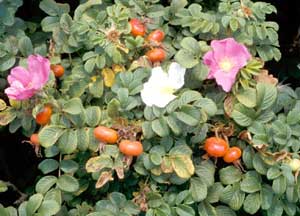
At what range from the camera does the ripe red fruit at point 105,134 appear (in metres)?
1.47

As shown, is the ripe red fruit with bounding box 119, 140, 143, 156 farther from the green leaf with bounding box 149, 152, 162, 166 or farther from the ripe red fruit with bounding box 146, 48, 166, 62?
the ripe red fruit with bounding box 146, 48, 166, 62

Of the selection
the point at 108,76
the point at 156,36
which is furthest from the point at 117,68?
the point at 156,36

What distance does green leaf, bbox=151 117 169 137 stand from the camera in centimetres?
148

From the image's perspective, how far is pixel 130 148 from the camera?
146 cm

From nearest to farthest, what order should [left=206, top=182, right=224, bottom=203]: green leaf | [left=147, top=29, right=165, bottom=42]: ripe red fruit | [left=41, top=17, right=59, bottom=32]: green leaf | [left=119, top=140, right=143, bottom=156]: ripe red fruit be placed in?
[left=119, top=140, right=143, bottom=156]: ripe red fruit, [left=206, top=182, right=224, bottom=203]: green leaf, [left=147, top=29, right=165, bottom=42]: ripe red fruit, [left=41, top=17, right=59, bottom=32]: green leaf

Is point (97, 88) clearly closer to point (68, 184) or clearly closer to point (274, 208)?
point (68, 184)

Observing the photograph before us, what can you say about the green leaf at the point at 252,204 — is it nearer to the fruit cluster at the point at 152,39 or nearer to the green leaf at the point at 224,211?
the green leaf at the point at 224,211

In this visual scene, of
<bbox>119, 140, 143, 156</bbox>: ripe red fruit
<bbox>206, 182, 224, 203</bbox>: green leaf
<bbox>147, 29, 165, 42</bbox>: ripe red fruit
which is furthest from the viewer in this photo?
<bbox>147, 29, 165, 42</bbox>: ripe red fruit

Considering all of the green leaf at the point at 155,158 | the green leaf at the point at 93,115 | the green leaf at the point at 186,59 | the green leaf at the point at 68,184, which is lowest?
the green leaf at the point at 68,184

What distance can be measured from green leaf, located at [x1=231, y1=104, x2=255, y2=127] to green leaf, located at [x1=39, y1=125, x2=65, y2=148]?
0.41 metres

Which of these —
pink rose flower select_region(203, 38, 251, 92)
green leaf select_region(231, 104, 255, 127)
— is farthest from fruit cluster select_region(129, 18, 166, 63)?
green leaf select_region(231, 104, 255, 127)

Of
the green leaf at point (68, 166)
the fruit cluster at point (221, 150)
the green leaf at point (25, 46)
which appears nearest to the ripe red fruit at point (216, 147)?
the fruit cluster at point (221, 150)

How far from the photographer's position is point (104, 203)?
155 cm

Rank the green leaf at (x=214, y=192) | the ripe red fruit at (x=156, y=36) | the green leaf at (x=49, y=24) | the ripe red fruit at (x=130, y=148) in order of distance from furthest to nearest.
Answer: the green leaf at (x=49, y=24) < the ripe red fruit at (x=156, y=36) < the green leaf at (x=214, y=192) < the ripe red fruit at (x=130, y=148)
